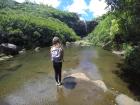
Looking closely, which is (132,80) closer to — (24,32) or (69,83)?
(69,83)

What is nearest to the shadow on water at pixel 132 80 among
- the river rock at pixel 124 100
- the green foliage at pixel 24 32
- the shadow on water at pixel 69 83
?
the river rock at pixel 124 100

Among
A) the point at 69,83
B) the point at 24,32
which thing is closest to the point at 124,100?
the point at 69,83

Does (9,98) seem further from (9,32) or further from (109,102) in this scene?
(9,32)

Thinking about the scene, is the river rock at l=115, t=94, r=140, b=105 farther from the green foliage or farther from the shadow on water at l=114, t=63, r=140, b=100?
the green foliage

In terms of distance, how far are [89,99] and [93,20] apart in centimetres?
13093

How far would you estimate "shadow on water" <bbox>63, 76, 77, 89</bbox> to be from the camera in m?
15.8

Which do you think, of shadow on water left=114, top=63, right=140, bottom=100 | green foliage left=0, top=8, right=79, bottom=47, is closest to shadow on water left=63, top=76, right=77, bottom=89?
shadow on water left=114, top=63, right=140, bottom=100

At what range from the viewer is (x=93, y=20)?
14262 centimetres

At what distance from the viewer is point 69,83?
1648 centimetres

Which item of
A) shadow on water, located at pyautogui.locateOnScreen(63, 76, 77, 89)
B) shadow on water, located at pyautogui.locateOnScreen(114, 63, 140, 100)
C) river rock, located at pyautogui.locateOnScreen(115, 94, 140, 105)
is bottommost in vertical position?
shadow on water, located at pyautogui.locateOnScreen(114, 63, 140, 100)

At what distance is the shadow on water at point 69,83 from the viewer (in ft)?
52.0

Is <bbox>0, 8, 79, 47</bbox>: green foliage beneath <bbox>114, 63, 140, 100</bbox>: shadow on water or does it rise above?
above

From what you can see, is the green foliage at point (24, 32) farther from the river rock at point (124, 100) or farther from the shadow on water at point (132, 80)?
the river rock at point (124, 100)

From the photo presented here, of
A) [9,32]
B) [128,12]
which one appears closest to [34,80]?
[128,12]
